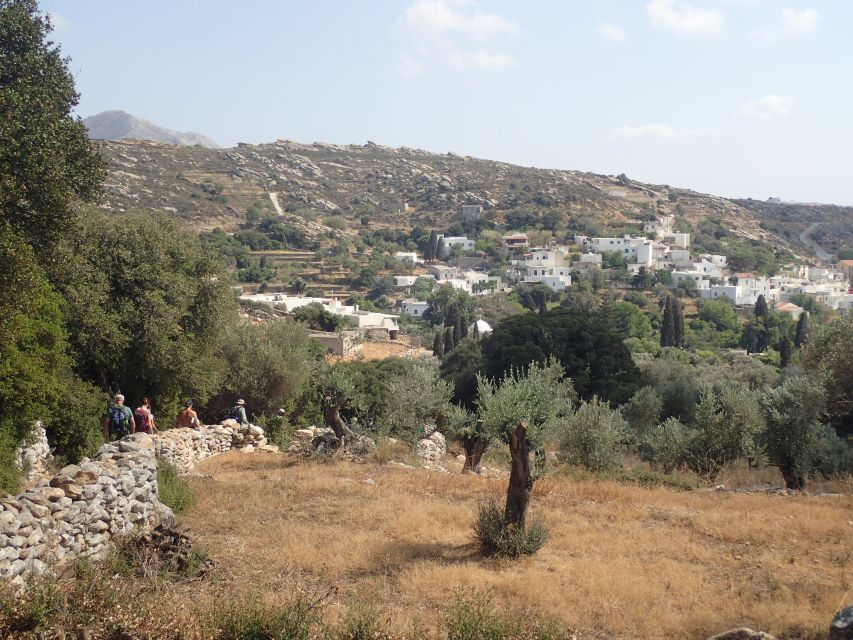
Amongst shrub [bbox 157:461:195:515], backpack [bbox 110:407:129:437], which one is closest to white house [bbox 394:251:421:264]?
backpack [bbox 110:407:129:437]

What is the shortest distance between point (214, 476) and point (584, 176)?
575 feet

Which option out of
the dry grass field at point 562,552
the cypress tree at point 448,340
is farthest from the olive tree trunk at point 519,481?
the cypress tree at point 448,340

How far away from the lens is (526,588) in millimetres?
8062

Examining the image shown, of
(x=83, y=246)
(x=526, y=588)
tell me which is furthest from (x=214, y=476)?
(x=526, y=588)

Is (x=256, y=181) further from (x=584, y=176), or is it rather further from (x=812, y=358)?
(x=812, y=358)

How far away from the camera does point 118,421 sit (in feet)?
46.5

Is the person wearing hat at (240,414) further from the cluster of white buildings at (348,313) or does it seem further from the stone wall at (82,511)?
the cluster of white buildings at (348,313)

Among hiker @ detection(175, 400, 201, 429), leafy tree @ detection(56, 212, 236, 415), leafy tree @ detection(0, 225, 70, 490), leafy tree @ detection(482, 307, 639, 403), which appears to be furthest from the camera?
leafy tree @ detection(482, 307, 639, 403)

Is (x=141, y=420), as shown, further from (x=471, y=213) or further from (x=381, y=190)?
(x=381, y=190)

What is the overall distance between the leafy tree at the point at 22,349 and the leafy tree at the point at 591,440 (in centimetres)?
1030

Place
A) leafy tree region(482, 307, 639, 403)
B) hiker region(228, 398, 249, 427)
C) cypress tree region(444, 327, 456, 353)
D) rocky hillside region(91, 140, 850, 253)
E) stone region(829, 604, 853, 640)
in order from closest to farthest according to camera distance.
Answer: stone region(829, 604, 853, 640)
hiker region(228, 398, 249, 427)
leafy tree region(482, 307, 639, 403)
cypress tree region(444, 327, 456, 353)
rocky hillside region(91, 140, 850, 253)

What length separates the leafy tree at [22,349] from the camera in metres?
10.5

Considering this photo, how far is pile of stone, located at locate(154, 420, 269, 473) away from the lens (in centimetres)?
1505

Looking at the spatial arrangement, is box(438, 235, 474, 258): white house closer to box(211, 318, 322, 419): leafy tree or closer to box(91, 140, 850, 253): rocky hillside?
box(91, 140, 850, 253): rocky hillside
